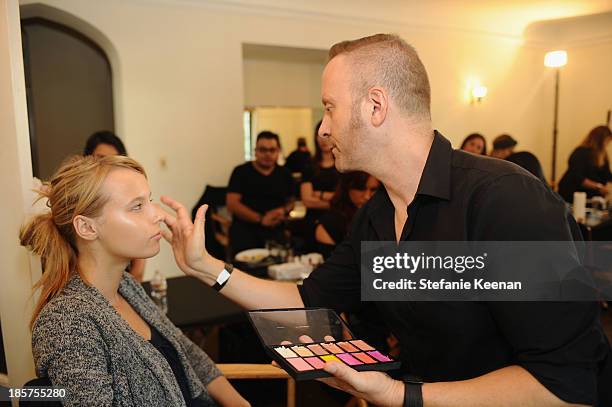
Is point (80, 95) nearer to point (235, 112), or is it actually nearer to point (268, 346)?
point (235, 112)

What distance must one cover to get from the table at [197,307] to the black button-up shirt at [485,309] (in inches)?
43.1

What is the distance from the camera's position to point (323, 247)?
3.09 m

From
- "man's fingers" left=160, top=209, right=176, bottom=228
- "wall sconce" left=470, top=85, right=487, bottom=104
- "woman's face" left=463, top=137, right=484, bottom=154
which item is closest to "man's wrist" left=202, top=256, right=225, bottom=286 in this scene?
"man's fingers" left=160, top=209, right=176, bottom=228

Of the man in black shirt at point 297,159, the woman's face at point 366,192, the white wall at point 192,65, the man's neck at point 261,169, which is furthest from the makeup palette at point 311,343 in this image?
the man in black shirt at point 297,159

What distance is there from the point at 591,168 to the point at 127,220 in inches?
171

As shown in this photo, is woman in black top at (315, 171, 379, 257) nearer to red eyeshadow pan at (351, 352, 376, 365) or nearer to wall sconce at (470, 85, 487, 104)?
red eyeshadow pan at (351, 352, 376, 365)

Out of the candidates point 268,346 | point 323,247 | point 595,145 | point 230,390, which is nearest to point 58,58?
point 323,247

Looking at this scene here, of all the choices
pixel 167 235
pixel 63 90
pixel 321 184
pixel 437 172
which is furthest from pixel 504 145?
pixel 63 90

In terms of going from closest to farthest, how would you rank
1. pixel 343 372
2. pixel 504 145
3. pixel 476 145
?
1. pixel 343 372
2. pixel 504 145
3. pixel 476 145

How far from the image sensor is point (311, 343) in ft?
4.04

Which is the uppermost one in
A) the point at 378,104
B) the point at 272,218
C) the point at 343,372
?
the point at 378,104

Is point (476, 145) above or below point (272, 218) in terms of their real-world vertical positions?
above

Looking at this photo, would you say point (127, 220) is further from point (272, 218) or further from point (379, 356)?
point (272, 218)

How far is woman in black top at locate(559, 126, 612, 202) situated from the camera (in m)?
4.33
